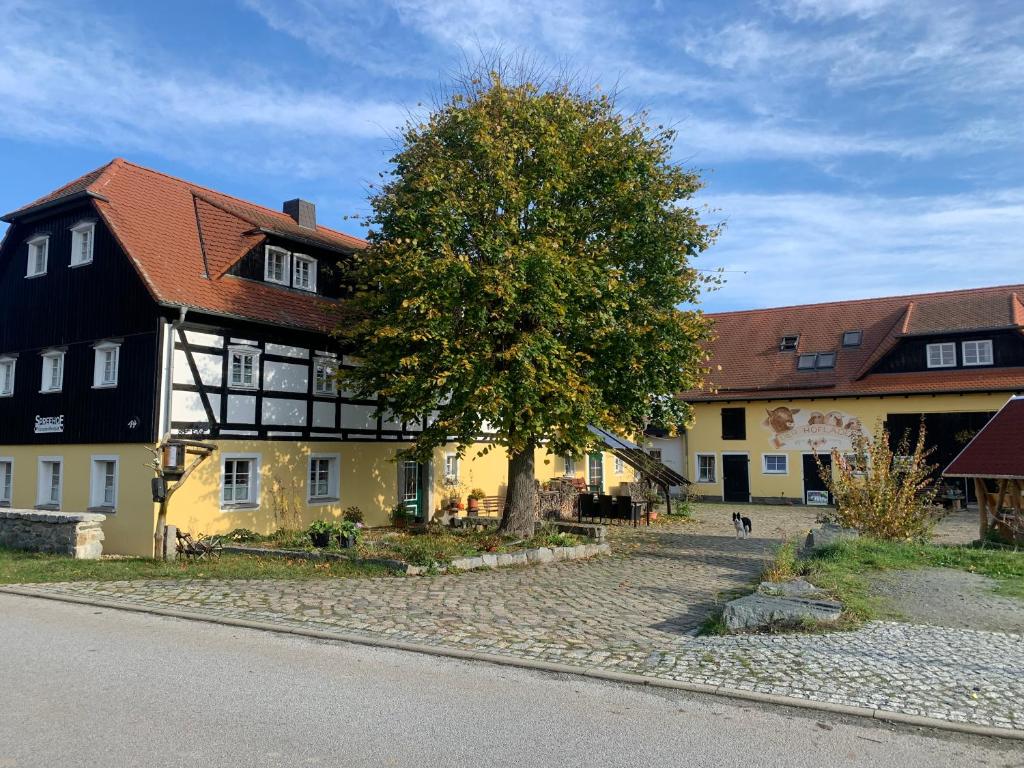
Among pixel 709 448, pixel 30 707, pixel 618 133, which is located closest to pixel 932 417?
pixel 709 448

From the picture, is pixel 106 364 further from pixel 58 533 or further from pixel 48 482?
pixel 58 533

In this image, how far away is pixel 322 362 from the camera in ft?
67.3

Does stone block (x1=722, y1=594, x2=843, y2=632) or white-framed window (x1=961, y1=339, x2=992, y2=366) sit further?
white-framed window (x1=961, y1=339, x2=992, y2=366)

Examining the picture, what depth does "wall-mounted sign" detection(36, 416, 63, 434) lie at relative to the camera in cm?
1908

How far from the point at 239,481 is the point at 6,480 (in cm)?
726

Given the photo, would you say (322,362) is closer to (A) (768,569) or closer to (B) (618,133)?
(B) (618,133)

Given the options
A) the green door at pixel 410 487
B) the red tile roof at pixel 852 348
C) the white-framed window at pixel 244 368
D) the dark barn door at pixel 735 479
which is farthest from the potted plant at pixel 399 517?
the dark barn door at pixel 735 479

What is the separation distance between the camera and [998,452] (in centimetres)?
1759

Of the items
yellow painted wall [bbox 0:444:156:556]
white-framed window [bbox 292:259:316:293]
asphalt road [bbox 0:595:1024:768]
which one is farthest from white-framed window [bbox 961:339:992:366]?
yellow painted wall [bbox 0:444:156:556]

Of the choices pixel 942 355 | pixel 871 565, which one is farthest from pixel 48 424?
pixel 942 355

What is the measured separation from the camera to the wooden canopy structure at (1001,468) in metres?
16.8

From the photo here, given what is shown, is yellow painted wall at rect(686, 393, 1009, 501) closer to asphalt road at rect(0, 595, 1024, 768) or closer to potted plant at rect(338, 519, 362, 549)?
potted plant at rect(338, 519, 362, 549)

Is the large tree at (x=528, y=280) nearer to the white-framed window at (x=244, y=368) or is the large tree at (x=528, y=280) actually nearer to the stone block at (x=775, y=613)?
the white-framed window at (x=244, y=368)

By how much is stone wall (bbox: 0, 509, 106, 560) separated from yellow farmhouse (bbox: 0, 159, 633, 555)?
0.96 metres
